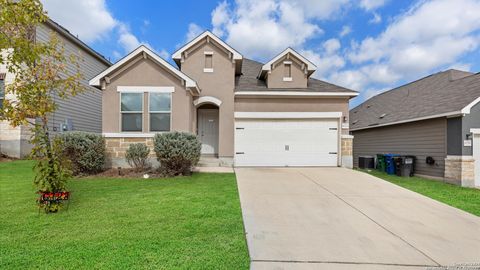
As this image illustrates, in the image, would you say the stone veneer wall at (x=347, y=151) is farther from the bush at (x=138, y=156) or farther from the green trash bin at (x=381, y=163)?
the bush at (x=138, y=156)

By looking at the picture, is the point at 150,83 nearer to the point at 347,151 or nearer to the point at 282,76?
the point at 282,76

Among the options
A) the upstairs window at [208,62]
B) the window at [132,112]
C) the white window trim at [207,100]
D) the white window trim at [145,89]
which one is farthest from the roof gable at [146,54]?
the upstairs window at [208,62]

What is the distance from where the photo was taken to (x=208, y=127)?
13594 millimetres

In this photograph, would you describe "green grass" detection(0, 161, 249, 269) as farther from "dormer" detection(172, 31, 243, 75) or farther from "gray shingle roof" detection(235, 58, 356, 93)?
"dormer" detection(172, 31, 243, 75)

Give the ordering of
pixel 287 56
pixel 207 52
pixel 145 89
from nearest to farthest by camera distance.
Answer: pixel 145 89
pixel 207 52
pixel 287 56

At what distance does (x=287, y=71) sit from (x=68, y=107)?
13.2m

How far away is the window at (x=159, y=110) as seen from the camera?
437 inches

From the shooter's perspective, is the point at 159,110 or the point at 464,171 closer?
the point at 464,171

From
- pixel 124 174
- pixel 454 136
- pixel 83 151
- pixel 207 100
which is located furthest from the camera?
pixel 207 100

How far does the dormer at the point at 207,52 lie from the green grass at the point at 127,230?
7.35 meters

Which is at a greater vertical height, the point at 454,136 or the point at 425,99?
the point at 425,99

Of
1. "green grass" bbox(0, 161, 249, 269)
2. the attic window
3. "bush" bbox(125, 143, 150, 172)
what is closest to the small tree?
"green grass" bbox(0, 161, 249, 269)

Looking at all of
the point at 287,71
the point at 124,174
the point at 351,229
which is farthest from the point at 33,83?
the point at 287,71

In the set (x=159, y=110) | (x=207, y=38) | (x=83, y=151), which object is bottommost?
(x=83, y=151)
